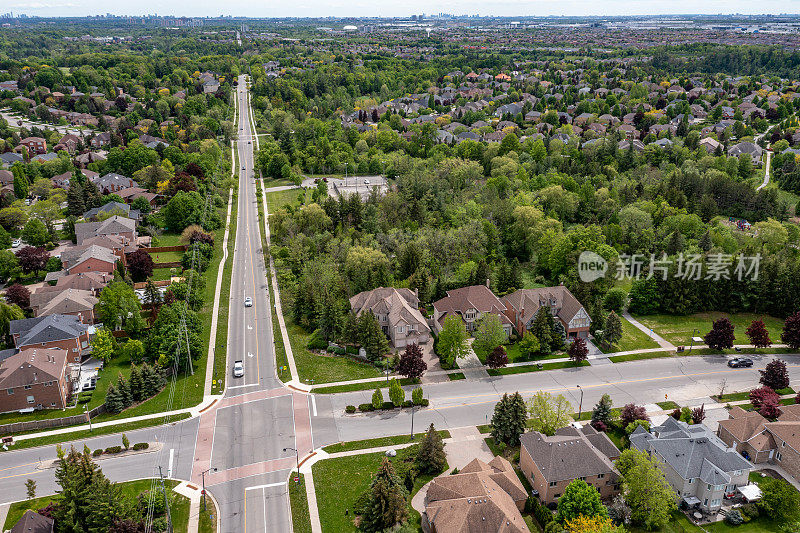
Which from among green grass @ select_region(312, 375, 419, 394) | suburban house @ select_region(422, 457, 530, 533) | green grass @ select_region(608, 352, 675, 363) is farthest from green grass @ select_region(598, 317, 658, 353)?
suburban house @ select_region(422, 457, 530, 533)

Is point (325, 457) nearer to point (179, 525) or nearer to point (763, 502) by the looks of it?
point (179, 525)

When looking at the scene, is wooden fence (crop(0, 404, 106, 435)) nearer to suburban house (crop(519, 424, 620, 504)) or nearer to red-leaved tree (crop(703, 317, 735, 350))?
suburban house (crop(519, 424, 620, 504))

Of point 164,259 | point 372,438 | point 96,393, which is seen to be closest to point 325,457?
point 372,438

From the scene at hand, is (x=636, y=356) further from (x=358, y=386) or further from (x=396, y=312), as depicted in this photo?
(x=358, y=386)

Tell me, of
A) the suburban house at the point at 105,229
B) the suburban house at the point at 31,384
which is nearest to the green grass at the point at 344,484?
the suburban house at the point at 31,384

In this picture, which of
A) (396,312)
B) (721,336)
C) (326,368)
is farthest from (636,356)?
(326,368)

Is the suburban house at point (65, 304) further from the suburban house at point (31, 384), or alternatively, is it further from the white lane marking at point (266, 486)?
the white lane marking at point (266, 486)
